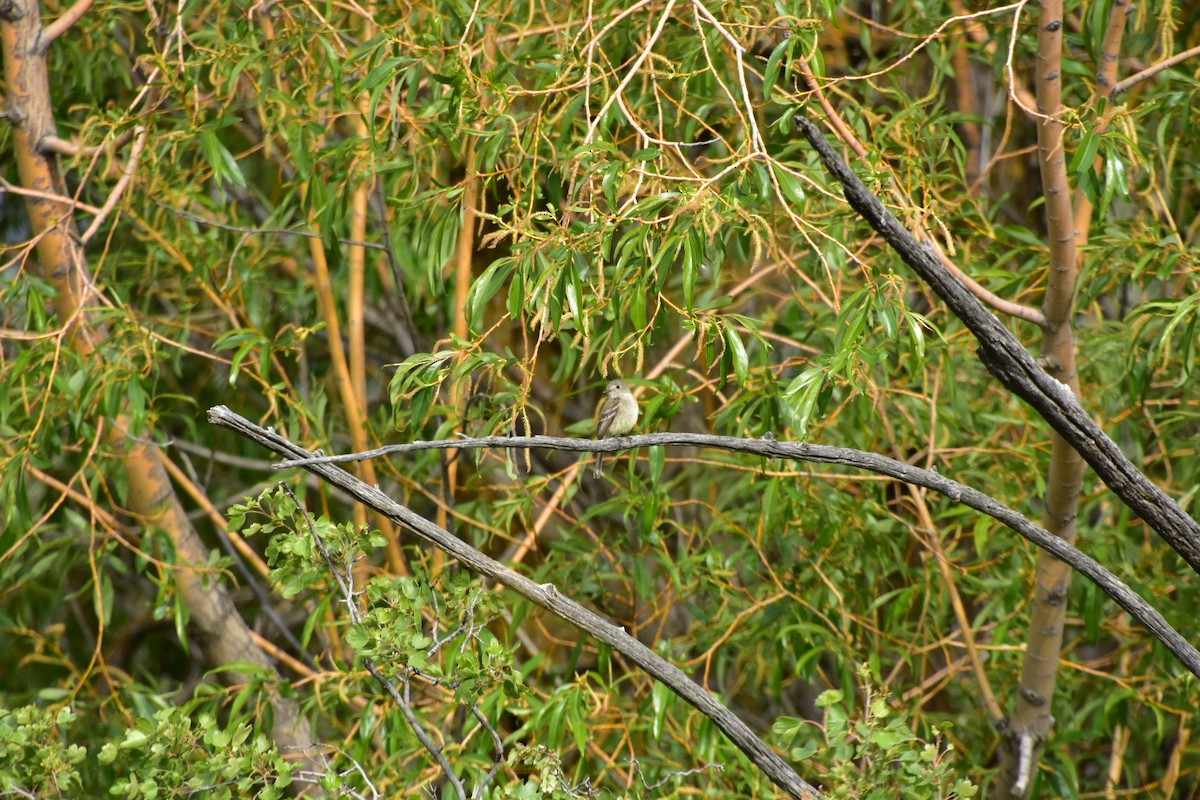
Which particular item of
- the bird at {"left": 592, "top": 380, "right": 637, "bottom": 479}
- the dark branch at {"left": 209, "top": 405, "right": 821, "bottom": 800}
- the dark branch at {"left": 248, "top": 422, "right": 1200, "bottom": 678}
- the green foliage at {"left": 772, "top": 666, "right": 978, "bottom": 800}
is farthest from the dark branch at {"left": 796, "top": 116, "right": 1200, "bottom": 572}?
the bird at {"left": 592, "top": 380, "right": 637, "bottom": 479}

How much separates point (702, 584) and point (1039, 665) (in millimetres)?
1040

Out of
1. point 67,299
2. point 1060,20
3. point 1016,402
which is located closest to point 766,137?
point 1060,20

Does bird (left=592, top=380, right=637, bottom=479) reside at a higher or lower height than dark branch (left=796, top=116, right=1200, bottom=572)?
lower

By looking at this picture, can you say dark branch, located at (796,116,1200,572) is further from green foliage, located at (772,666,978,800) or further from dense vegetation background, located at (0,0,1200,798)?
green foliage, located at (772,666,978,800)

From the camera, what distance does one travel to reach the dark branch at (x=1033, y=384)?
2.37 metres

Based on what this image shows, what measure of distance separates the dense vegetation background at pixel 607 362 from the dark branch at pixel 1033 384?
211mm

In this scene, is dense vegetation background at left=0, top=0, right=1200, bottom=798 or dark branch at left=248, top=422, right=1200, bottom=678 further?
dense vegetation background at left=0, top=0, right=1200, bottom=798

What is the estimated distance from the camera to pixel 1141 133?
3.81 meters

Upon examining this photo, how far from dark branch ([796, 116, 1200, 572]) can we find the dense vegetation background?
0.21 meters

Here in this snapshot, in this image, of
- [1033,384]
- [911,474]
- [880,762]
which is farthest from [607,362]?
[880,762]

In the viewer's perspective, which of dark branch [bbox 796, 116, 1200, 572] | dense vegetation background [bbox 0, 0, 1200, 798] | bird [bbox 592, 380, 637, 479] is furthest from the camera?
bird [bbox 592, 380, 637, 479]

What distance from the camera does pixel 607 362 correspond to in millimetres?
3055

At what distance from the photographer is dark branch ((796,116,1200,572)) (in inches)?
93.1

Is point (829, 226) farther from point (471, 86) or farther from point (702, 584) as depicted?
point (702, 584)
